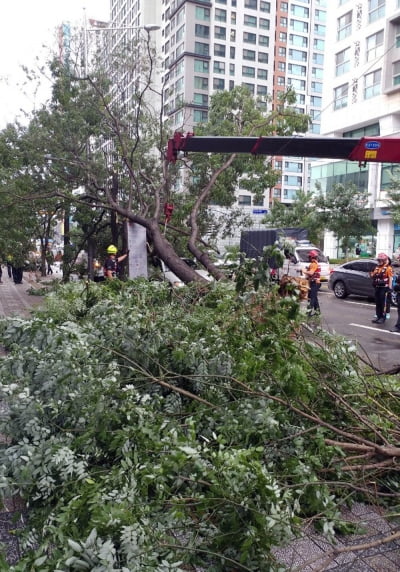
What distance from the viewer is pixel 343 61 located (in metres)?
38.6

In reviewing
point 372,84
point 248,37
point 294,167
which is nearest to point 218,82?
point 248,37

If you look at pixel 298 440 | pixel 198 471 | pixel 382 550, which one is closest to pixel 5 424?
pixel 198 471

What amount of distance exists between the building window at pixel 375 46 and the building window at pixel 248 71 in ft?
113

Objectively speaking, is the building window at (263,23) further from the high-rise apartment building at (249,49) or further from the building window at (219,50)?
the building window at (219,50)

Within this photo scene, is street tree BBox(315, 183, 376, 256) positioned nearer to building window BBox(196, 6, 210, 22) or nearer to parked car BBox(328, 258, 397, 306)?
parked car BBox(328, 258, 397, 306)

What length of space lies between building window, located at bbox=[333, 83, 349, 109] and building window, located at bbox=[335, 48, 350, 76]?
113 centimetres

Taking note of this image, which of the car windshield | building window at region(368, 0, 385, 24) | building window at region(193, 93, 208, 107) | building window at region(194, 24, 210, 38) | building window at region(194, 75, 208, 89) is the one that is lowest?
the car windshield

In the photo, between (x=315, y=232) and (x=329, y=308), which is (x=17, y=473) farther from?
(x=315, y=232)

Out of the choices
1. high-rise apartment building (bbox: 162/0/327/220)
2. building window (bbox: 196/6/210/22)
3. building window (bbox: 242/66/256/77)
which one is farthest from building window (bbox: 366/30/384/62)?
building window (bbox: 196/6/210/22)

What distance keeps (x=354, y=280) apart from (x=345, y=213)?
1346 cm

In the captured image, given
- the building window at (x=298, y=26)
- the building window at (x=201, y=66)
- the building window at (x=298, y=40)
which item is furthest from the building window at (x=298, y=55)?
the building window at (x=201, y=66)

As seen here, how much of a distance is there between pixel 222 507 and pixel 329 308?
13265mm

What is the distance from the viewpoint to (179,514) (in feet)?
6.56

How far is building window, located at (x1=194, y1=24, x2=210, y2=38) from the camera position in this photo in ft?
208
